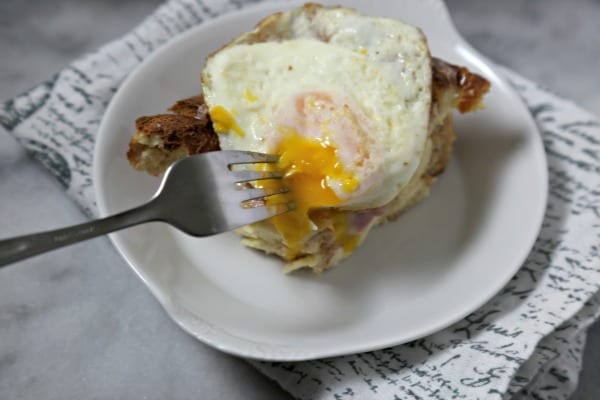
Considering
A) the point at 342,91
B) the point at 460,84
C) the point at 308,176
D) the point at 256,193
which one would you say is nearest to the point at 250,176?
the point at 256,193

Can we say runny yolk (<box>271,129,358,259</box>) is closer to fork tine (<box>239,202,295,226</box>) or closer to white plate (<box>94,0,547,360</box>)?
fork tine (<box>239,202,295,226</box>)

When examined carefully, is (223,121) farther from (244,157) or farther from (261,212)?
(261,212)

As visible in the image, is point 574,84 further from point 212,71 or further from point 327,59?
point 212,71

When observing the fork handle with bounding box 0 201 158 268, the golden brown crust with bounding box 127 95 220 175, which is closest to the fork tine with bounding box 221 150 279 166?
the golden brown crust with bounding box 127 95 220 175

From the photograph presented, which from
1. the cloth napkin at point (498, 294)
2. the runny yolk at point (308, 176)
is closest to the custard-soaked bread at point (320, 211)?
the runny yolk at point (308, 176)

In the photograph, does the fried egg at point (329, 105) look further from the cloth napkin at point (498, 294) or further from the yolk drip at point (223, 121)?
the cloth napkin at point (498, 294)

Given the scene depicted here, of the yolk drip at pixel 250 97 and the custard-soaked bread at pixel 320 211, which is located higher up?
the yolk drip at pixel 250 97
